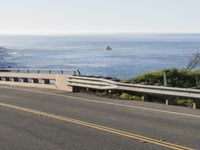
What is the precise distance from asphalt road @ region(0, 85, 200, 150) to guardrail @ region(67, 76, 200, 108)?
593 mm

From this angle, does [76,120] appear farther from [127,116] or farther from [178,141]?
[178,141]

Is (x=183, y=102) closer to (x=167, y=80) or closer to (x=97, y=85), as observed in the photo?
(x=97, y=85)

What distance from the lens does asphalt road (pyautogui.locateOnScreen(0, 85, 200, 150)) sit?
9041 millimetres

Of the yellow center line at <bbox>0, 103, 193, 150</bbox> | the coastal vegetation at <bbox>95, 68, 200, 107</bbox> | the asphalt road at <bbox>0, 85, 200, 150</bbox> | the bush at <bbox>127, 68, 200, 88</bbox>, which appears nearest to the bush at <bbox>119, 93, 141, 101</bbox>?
the coastal vegetation at <bbox>95, 68, 200, 107</bbox>

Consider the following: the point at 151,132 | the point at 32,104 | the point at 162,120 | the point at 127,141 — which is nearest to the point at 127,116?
the point at 162,120

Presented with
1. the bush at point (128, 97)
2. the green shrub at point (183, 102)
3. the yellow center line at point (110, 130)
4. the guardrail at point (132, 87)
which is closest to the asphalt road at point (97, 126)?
the yellow center line at point (110, 130)

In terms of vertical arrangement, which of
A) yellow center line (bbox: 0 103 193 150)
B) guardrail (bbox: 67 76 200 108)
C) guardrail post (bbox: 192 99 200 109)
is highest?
guardrail (bbox: 67 76 200 108)

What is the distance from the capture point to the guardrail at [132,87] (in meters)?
14.7

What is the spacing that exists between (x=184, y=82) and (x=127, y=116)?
33.6ft

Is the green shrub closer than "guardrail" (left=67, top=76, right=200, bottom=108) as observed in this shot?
No

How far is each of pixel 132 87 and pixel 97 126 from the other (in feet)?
21.8

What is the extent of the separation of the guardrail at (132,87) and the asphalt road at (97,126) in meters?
0.59

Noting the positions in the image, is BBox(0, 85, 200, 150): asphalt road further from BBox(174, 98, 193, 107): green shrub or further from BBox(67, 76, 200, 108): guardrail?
BBox(174, 98, 193, 107): green shrub

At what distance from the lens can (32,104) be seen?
1672 centimetres
